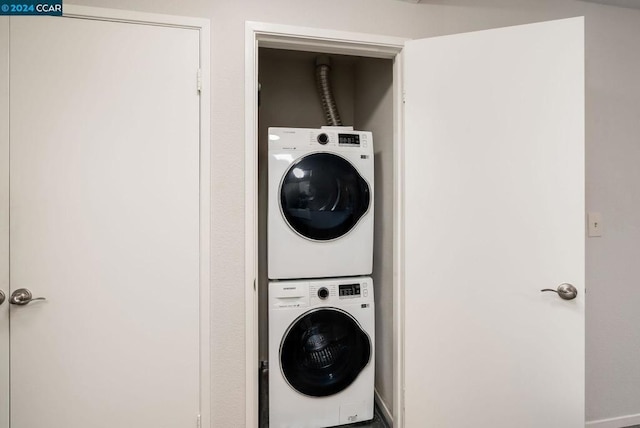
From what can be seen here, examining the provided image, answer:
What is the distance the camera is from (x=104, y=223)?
1243 mm

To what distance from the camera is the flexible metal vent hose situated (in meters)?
2.16

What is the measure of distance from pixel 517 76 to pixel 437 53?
354 millimetres

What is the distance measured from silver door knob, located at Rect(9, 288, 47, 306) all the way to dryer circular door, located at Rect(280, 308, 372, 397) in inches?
44.3

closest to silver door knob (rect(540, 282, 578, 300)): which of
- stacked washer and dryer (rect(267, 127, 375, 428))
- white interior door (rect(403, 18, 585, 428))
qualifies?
white interior door (rect(403, 18, 585, 428))

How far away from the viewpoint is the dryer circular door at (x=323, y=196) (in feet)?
5.31

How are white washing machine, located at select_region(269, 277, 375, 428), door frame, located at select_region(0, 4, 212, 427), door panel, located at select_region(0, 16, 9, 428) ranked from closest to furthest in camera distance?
door panel, located at select_region(0, 16, 9, 428) < door frame, located at select_region(0, 4, 212, 427) < white washing machine, located at select_region(269, 277, 375, 428)

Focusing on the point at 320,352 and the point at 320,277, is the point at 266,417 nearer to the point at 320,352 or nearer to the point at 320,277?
the point at 320,352

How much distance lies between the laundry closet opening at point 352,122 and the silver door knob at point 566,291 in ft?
2.42

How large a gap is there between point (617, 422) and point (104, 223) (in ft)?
9.78

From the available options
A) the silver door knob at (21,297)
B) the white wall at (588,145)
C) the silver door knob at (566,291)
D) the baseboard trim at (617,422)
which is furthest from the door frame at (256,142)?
the baseboard trim at (617,422)

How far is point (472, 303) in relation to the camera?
52.1 inches

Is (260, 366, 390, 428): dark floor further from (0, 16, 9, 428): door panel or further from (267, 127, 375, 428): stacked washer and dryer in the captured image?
(0, 16, 9, 428): door panel

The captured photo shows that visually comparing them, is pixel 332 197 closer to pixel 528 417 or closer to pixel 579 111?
pixel 579 111

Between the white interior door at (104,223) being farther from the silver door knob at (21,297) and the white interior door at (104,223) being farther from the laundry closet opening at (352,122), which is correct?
the laundry closet opening at (352,122)
